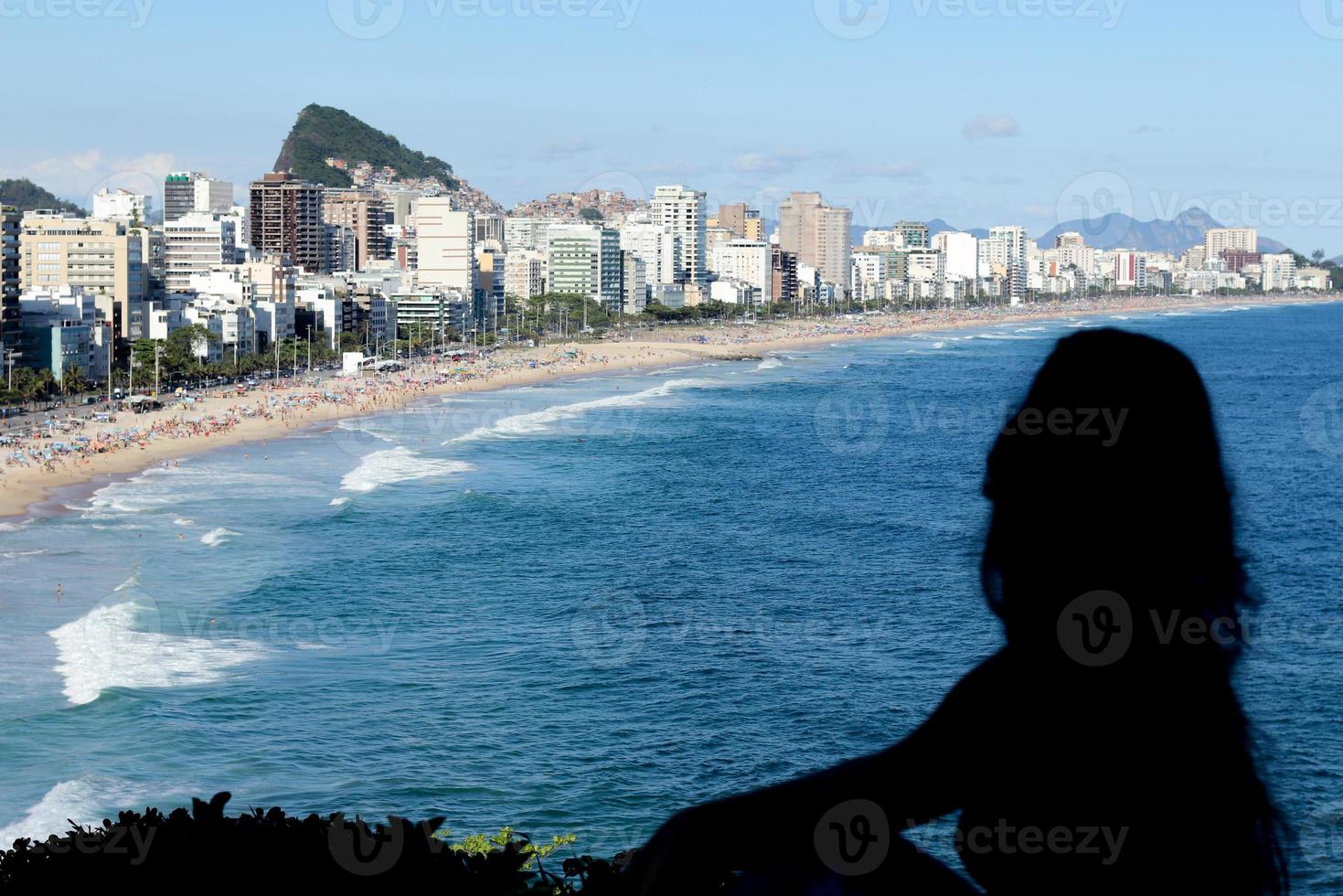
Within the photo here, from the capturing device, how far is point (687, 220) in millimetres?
179750

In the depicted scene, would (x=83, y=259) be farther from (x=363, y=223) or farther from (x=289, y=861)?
(x=289, y=861)

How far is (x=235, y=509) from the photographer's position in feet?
123

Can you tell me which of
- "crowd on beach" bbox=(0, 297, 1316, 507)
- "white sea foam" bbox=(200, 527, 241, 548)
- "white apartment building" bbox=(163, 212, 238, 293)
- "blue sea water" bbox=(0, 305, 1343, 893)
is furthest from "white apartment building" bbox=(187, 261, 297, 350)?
"white sea foam" bbox=(200, 527, 241, 548)

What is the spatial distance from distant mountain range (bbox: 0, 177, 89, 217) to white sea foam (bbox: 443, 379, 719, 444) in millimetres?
126324

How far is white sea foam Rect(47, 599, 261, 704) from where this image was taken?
20891mm

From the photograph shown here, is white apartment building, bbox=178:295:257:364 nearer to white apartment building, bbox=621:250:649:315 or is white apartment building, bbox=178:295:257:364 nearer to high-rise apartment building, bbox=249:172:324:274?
high-rise apartment building, bbox=249:172:324:274

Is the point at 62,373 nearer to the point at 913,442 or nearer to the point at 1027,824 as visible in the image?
the point at 913,442

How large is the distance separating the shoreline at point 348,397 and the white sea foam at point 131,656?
1306 cm

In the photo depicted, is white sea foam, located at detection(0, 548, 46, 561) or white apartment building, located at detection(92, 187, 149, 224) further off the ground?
white apartment building, located at detection(92, 187, 149, 224)

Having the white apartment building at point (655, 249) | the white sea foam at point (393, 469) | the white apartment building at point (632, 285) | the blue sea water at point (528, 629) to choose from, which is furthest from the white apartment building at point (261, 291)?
the white apartment building at point (655, 249)

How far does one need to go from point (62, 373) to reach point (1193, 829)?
69.2m

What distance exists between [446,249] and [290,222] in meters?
18.4

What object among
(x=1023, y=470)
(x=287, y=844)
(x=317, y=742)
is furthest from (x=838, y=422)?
(x=1023, y=470)

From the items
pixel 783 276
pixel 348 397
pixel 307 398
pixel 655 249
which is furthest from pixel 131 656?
pixel 783 276
